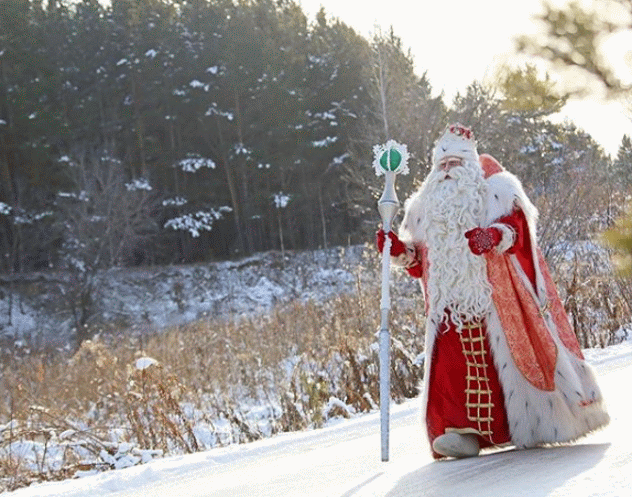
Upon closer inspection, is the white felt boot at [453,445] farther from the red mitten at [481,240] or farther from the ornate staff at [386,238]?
the red mitten at [481,240]

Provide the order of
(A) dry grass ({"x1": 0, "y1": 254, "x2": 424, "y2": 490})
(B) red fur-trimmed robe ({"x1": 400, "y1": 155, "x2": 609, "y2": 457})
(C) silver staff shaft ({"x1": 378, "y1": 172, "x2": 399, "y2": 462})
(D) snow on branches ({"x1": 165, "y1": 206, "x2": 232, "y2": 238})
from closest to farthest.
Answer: (C) silver staff shaft ({"x1": 378, "y1": 172, "x2": 399, "y2": 462}) → (B) red fur-trimmed robe ({"x1": 400, "y1": 155, "x2": 609, "y2": 457}) → (A) dry grass ({"x1": 0, "y1": 254, "x2": 424, "y2": 490}) → (D) snow on branches ({"x1": 165, "y1": 206, "x2": 232, "y2": 238})

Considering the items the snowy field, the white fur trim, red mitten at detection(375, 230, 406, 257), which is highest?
red mitten at detection(375, 230, 406, 257)

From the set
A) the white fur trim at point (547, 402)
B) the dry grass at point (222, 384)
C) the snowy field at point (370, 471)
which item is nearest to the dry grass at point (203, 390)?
the dry grass at point (222, 384)

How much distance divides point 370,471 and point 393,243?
3.12 ft

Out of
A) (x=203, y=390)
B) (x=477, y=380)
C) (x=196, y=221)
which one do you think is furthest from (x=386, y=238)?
(x=196, y=221)

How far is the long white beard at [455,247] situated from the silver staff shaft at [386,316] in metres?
0.24

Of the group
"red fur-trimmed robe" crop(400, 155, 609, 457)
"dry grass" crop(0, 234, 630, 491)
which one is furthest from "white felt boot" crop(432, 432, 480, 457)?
"dry grass" crop(0, 234, 630, 491)

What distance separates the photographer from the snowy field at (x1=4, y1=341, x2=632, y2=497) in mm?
2434

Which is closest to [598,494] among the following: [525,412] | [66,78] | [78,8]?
[525,412]

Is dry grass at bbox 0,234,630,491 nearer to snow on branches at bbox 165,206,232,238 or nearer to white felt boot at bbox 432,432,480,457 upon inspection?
white felt boot at bbox 432,432,480,457

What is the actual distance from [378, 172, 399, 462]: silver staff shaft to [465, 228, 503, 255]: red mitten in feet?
1.11

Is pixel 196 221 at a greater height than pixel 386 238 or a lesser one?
greater

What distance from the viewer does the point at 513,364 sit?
3.25 metres

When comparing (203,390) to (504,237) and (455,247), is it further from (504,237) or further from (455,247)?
(504,237)
